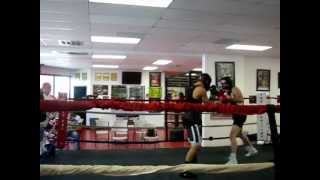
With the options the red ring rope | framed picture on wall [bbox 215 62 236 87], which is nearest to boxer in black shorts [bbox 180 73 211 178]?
the red ring rope

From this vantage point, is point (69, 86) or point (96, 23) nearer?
point (96, 23)

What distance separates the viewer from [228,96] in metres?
4.98

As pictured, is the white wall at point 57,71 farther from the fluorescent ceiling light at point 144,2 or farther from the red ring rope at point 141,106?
the red ring rope at point 141,106

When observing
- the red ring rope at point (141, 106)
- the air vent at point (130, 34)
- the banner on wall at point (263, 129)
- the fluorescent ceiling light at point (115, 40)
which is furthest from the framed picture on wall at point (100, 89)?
the red ring rope at point (141, 106)

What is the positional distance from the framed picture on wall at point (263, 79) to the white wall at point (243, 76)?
0.39ft

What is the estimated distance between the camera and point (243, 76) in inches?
358

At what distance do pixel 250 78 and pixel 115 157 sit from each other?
5267mm

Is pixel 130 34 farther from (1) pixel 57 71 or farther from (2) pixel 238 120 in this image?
(1) pixel 57 71

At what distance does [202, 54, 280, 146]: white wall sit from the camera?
8.70 m

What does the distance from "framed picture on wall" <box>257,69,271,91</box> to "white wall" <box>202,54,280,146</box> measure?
0.39 feet

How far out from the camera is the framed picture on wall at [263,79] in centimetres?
965
